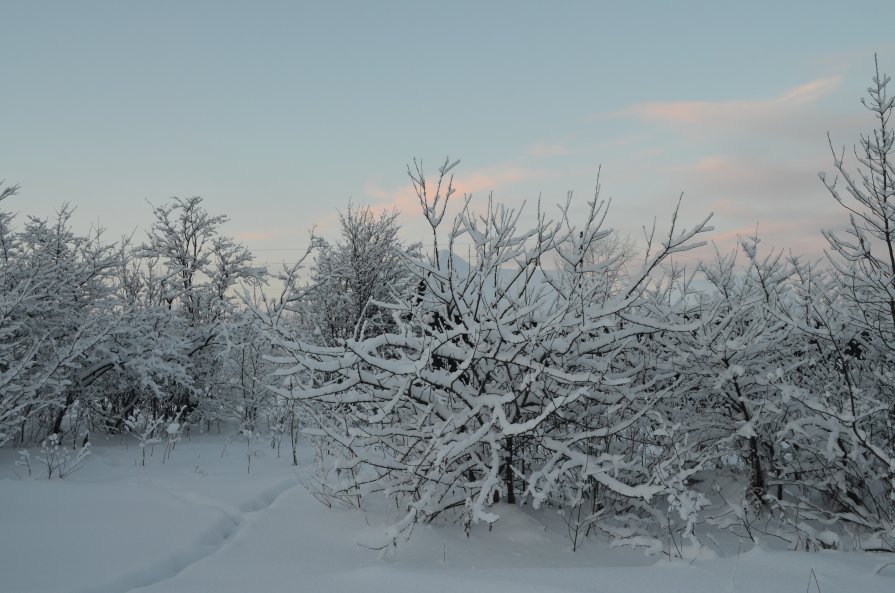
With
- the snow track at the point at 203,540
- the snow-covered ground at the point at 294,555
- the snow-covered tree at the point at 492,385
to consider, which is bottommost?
the snow track at the point at 203,540

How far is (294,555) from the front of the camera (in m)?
4.04

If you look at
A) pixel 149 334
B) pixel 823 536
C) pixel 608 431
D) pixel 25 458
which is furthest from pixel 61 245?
pixel 823 536

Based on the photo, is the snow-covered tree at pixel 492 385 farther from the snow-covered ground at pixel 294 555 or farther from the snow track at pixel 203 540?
the snow track at pixel 203 540

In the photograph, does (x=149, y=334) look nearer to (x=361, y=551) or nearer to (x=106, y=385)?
(x=106, y=385)

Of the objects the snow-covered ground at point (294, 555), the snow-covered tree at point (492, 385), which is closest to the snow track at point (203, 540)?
the snow-covered ground at point (294, 555)

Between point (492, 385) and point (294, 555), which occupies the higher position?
point (492, 385)

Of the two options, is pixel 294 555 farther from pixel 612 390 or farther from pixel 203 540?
pixel 612 390

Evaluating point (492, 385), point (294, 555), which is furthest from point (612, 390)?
point (294, 555)

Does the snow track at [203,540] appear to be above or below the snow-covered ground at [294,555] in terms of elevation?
below

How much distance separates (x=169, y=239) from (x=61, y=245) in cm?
441

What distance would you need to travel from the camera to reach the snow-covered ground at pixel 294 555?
10.9 feet

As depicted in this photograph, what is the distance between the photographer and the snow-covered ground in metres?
3.31

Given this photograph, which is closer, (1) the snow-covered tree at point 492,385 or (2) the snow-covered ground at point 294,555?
(2) the snow-covered ground at point 294,555

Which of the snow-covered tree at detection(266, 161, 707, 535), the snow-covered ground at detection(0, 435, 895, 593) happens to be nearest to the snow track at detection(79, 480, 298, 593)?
the snow-covered ground at detection(0, 435, 895, 593)
